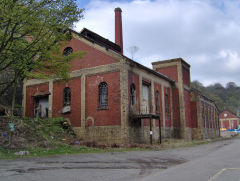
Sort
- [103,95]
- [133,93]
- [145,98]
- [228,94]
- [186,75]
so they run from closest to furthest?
[103,95] < [133,93] < [145,98] < [186,75] < [228,94]

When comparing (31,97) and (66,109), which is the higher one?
(31,97)

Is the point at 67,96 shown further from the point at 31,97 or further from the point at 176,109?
the point at 176,109

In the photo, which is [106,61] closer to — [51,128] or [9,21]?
[51,128]

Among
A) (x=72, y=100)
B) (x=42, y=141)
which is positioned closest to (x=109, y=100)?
(x=72, y=100)

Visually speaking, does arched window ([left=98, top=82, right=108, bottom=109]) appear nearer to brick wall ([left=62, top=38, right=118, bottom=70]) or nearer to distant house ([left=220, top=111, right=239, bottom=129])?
brick wall ([left=62, top=38, right=118, bottom=70])

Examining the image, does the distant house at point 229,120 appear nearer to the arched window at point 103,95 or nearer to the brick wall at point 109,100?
the arched window at point 103,95

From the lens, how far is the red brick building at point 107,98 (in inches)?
801

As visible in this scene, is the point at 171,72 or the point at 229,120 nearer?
the point at 171,72

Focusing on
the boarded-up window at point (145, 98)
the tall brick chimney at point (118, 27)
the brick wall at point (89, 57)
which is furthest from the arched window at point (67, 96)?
the tall brick chimney at point (118, 27)

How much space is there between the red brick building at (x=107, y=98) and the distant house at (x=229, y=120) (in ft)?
205

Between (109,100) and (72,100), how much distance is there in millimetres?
3864

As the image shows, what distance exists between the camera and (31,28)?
41.1ft

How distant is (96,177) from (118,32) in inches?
1040

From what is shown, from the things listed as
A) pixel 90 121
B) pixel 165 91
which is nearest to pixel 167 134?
pixel 165 91
